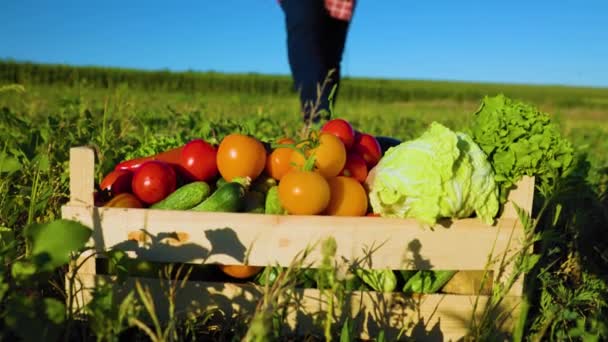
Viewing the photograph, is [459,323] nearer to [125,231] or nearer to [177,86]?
[125,231]

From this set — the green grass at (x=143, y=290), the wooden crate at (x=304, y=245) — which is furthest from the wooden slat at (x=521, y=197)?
the green grass at (x=143, y=290)

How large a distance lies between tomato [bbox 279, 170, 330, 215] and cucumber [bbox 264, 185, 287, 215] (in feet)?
0.34

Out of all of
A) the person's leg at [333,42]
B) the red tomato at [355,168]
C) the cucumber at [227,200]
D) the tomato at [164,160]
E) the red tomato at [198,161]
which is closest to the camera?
the cucumber at [227,200]

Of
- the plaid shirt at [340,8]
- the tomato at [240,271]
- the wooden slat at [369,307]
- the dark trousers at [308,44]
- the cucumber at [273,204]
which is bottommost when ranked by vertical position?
the wooden slat at [369,307]

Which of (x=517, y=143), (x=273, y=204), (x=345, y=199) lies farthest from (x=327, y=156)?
(x=517, y=143)

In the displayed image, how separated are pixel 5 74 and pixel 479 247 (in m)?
38.0

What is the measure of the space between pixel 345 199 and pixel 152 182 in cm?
90

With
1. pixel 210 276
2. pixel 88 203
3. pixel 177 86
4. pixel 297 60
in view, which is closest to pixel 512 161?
pixel 210 276

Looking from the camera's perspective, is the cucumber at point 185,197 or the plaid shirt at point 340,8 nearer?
the cucumber at point 185,197

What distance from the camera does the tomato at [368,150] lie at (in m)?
2.82

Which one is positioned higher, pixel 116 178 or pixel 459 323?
pixel 116 178

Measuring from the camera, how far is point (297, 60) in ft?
20.2

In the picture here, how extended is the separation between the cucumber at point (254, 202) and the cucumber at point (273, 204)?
0.04m

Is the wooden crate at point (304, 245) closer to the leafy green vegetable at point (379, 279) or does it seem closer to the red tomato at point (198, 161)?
the leafy green vegetable at point (379, 279)
